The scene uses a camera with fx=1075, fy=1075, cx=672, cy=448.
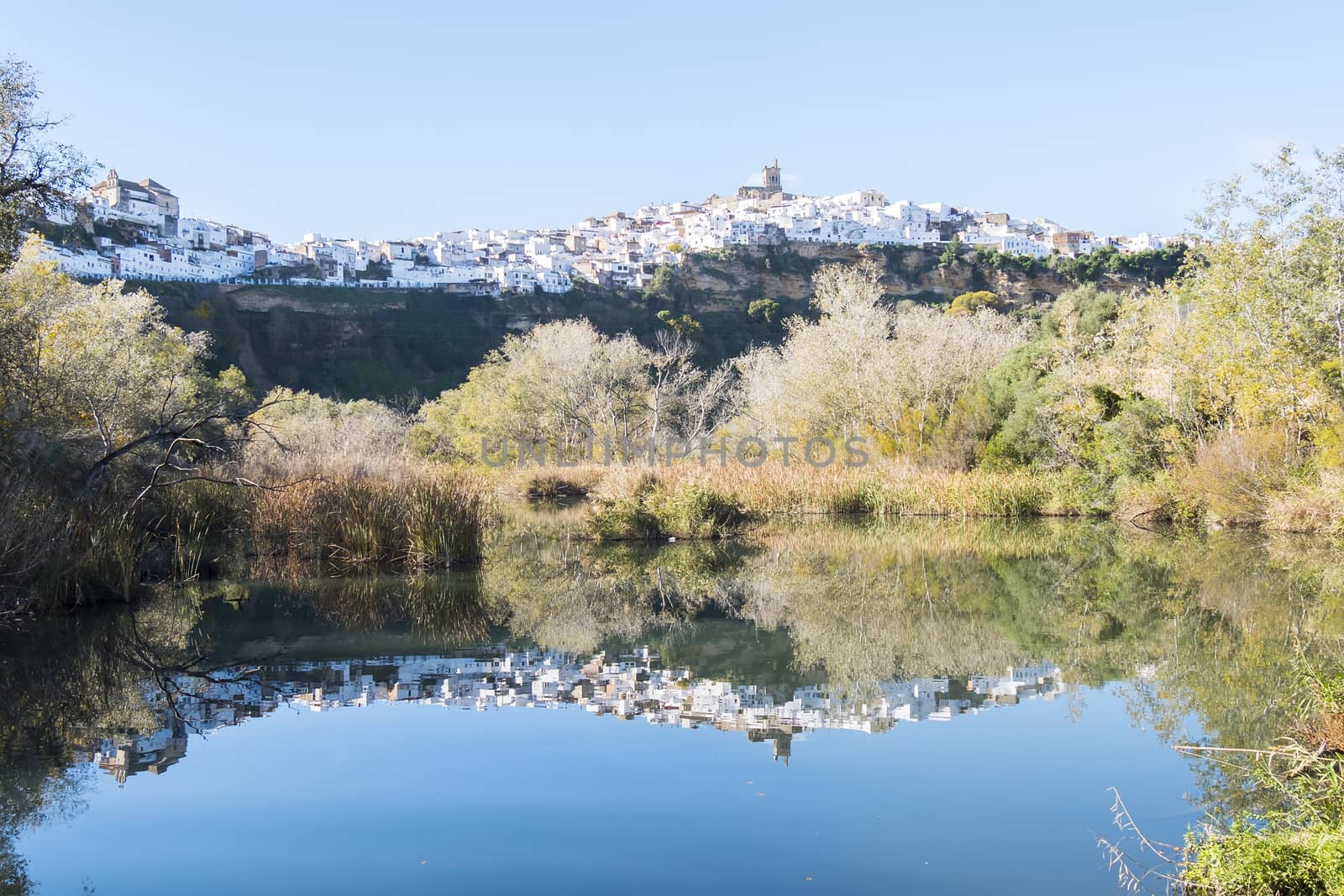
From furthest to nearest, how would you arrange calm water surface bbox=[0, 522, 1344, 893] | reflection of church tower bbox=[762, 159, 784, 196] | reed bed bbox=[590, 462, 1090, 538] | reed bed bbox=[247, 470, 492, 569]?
reflection of church tower bbox=[762, 159, 784, 196], reed bed bbox=[590, 462, 1090, 538], reed bed bbox=[247, 470, 492, 569], calm water surface bbox=[0, 522, 1344, 893]

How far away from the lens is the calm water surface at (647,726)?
190 inches

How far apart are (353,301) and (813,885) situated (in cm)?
7808

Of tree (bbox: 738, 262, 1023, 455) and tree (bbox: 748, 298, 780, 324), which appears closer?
tree (bbox: 738, 262, 1023, 455)

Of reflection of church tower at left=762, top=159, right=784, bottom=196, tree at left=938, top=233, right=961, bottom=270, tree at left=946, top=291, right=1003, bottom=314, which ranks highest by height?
reflection of church tower at left=762, top=159, right=784, bottom=196

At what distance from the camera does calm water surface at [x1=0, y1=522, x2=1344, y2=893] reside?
4832 mm

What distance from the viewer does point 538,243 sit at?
140750mm

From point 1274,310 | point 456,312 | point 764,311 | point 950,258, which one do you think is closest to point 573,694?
point 1274,310

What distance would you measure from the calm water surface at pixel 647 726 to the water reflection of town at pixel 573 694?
36 mm

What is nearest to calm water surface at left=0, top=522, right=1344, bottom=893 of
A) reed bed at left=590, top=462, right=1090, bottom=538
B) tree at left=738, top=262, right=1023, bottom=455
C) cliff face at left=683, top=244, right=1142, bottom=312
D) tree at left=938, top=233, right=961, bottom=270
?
reed bed at left=590, top=462, right=1090, bottom=538

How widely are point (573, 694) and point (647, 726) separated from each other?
96cm

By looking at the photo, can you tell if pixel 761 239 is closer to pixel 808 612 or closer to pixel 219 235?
pixel 219 235

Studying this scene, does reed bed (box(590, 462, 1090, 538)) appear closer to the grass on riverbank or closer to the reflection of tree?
the reflection of tree

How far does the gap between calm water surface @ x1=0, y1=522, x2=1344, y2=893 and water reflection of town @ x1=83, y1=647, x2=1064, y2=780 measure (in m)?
0.04

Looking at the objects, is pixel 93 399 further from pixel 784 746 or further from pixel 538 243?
pixel 538 243
